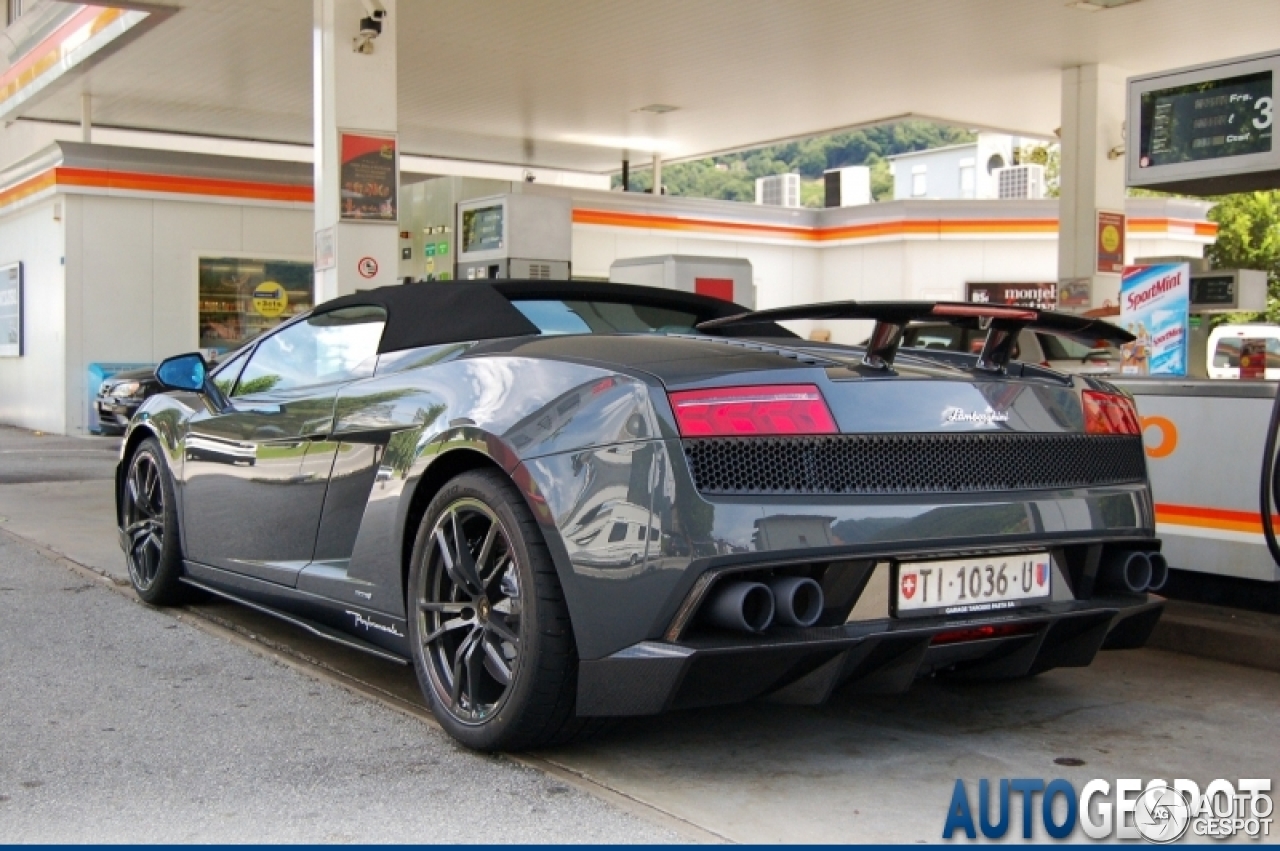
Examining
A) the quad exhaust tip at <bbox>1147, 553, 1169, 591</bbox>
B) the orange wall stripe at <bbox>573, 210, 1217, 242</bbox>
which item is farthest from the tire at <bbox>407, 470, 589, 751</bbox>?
the orange wall stripe at <bbox>573, 210, 1217, 242</bbox>

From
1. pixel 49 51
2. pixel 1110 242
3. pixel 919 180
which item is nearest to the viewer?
pixel 1110 242

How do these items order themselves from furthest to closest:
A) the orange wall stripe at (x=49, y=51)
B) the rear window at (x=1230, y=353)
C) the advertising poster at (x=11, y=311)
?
the rear window at (x=1230, y=353), the advertising poster at (x=11, y=311), the orange wall stripe at (x=49, y=51)

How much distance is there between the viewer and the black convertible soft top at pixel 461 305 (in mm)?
4352

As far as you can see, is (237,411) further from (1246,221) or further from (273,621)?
(1246,221)

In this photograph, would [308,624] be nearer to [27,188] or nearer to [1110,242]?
[1110,242]

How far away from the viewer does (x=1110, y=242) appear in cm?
1612

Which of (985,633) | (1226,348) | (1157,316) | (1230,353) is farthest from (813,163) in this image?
(985,633)

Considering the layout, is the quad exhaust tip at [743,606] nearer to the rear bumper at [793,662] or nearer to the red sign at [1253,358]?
the rear bumper at [793,662]

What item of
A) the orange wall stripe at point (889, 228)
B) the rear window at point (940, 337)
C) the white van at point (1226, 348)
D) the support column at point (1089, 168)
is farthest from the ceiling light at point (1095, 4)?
the orange wall stripe at point (889, 228)

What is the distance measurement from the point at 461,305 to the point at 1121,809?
7.85ft

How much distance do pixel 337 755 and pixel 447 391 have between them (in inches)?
40.1

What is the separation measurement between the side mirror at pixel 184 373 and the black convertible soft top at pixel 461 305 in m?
0.94

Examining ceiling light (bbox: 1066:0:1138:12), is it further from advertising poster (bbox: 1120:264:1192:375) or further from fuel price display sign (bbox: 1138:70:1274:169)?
fuel price display sign (bbox: 1138:70:1274:169)

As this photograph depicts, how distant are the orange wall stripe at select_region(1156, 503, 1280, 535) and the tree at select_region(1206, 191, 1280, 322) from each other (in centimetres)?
3539
